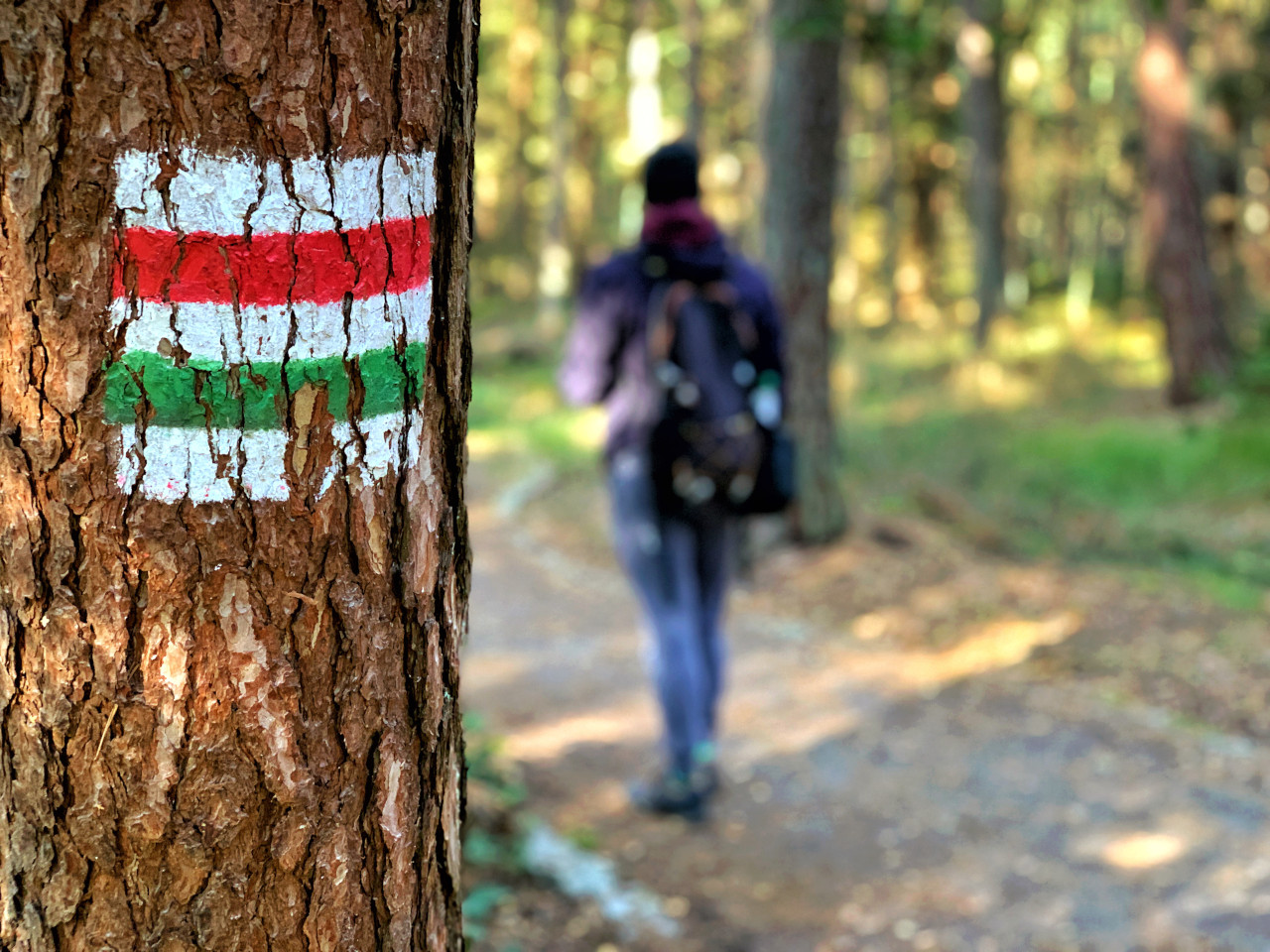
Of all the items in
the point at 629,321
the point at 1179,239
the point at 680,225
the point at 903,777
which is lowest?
the point at 903,777

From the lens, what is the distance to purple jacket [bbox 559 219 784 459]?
404 centimetres

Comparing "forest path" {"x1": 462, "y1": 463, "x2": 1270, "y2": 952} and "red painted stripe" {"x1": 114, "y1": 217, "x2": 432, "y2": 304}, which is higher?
"red painted stripe" {"x1": 114, "y1": 217, "x2": 432, "y2": 304}

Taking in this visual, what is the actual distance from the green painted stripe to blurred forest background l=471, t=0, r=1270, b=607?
6.42m

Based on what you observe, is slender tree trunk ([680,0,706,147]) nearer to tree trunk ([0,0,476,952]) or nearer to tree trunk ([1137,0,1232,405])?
tree trunk ([1137,0,1232,405])

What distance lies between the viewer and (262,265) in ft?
4.28

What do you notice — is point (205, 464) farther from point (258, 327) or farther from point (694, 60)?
point (694, 60)

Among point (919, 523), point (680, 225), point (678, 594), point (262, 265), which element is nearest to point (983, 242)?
point (919, 523)

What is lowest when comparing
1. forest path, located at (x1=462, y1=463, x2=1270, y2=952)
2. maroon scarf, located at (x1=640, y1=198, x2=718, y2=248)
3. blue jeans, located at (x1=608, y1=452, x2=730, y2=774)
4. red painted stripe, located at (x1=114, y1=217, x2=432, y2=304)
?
forest path, located at (x1=462, y1=463, x2=1270, y2=952)

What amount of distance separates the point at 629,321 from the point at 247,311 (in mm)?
2790

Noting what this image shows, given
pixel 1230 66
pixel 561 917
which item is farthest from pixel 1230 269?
pixel 561 917

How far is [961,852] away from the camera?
166 inches

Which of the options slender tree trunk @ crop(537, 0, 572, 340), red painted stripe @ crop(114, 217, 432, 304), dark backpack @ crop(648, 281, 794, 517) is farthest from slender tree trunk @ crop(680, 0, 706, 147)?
red painted stripe @ crop(114, 217, 432, 304)

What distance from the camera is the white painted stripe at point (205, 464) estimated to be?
1.31 meters

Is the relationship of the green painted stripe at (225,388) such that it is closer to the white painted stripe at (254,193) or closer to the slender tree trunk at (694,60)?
the white painted stripe at (254,193)
